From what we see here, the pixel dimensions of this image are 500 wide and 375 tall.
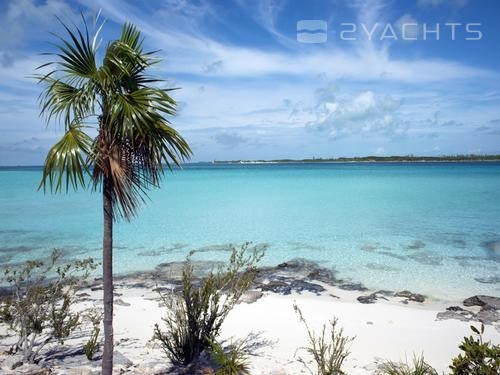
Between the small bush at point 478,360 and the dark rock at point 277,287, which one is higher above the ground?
the small bush at point 478,360

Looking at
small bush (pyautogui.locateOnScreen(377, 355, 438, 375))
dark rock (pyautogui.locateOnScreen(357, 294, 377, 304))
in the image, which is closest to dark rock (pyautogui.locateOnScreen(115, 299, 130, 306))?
dark rock (pyautogui.locateOnScreen(357, 294, 377, 304))

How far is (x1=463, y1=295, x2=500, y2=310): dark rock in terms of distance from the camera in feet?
28.6

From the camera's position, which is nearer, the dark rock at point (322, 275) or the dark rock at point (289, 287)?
the dark rock at point (289, 287)

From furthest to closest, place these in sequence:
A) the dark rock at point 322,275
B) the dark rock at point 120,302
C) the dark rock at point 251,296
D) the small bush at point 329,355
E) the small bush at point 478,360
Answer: the dark rock at point 322,275
the dark rock at point 251,296
the dark rock at point 120,302
the small bush at point 329,355
the small bush at point 478,360

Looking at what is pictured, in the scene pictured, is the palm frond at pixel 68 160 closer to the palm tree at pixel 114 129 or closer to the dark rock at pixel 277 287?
the palm tree at pixel 114 129

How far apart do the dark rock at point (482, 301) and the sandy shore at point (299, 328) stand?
22 centimetres

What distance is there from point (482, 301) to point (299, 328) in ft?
15.8

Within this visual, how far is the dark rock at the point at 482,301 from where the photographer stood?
8703 millimetres

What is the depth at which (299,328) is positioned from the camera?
293 inches

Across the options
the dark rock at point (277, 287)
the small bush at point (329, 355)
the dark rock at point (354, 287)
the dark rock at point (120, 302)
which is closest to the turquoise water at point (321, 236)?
the dark rock at point (354, 287)

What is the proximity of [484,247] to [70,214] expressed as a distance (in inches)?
943

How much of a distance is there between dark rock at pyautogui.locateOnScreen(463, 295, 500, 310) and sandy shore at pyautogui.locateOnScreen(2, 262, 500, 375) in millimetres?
217

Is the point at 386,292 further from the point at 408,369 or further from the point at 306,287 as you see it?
the point at 408,369

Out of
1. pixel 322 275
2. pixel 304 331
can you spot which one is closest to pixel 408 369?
pixel 304 331
